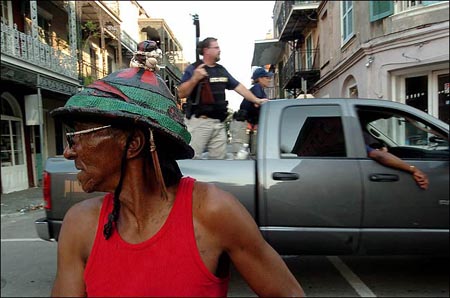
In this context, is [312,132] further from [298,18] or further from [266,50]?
[266,50]

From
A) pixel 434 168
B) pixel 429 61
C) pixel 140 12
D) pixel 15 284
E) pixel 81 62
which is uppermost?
pixel 140 12

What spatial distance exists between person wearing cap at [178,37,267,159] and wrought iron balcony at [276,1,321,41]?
573 inches

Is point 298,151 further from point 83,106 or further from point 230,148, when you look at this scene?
point 83,106

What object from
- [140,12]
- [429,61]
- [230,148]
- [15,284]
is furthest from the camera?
[140,12]

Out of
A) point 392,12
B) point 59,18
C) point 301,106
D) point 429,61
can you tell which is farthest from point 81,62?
point 301,106

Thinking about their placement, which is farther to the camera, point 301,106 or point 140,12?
point 140,12

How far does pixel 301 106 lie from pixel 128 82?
2.90 m

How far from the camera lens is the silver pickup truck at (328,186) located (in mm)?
3537

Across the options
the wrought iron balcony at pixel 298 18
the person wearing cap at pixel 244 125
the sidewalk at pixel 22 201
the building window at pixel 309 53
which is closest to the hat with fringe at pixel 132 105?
the person wearing cap at pixel 244 125

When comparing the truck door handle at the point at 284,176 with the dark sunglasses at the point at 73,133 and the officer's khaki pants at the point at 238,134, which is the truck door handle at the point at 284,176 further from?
the dark sunglasses at the point at 73,133

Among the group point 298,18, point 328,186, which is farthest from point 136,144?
point 298,18

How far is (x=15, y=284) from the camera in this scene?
13.6 feet

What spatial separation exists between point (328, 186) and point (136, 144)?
271cm

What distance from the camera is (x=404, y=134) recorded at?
4074 mm
